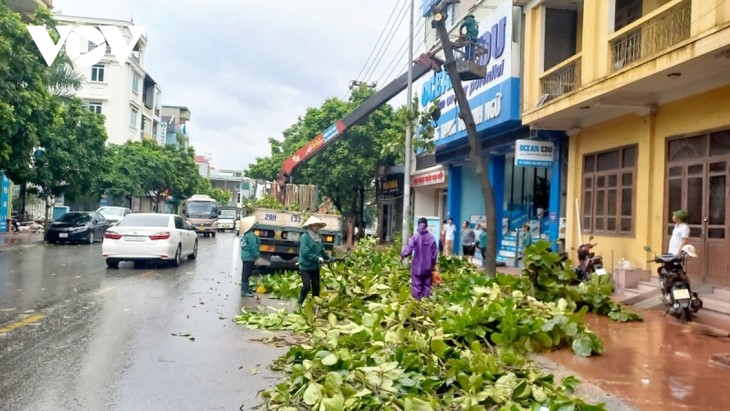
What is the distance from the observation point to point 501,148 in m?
18.4

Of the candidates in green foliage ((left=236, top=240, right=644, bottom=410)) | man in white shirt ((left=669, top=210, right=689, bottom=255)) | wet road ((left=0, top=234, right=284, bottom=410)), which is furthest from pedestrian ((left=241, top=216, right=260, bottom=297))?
man in white shirt ((left=669, top=210, right=689, bottom=255))

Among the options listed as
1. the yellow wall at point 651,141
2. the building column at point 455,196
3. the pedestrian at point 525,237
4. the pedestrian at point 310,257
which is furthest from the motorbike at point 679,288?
the building column at point 455,196

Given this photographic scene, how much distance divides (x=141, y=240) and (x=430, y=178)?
14.3 m

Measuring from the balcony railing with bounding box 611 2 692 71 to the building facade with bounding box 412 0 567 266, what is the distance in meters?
3.05

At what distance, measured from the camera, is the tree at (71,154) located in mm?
25781

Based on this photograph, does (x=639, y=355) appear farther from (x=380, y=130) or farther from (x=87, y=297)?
(x=380, y=130)

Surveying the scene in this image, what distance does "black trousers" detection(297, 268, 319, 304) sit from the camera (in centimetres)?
946

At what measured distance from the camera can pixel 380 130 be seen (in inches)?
1189

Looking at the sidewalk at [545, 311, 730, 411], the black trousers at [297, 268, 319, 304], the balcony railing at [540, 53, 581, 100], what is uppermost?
the balcony railing at [540, 53, 581, 100]

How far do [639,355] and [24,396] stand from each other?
6.10 meters

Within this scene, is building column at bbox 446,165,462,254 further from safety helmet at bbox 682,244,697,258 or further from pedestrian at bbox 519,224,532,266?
safety helmet at bbox 682,244,697,258

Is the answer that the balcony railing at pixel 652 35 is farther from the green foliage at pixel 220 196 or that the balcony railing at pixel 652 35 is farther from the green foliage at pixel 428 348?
the green foliage at pixel 220 196

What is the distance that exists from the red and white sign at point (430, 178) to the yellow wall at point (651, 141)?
1109 centimetres

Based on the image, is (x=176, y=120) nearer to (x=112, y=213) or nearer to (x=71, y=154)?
(x=112, y=213)
